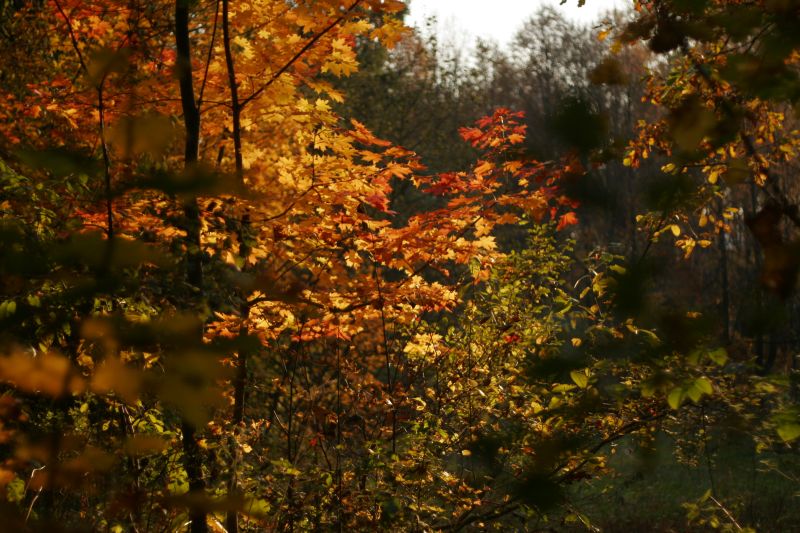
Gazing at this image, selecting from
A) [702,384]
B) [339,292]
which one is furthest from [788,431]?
[339,292]

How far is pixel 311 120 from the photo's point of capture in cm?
398

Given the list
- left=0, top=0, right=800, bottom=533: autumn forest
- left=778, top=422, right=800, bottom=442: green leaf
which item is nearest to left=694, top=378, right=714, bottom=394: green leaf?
left=0, top=0, right=800, bottom=533: autumn forest

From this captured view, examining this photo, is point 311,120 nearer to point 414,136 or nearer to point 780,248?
point 780,248

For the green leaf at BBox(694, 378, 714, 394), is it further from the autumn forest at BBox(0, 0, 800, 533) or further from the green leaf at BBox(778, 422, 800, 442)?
the green leaf at BBox(778, 422, 800, 442)

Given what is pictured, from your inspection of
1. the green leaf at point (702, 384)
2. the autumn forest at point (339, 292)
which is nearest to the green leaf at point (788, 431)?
the autumn forest at point (339, 292)

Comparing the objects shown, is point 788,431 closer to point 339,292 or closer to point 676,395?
point 676,395

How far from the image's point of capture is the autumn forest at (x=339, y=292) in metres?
0.89

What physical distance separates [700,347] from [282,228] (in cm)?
290

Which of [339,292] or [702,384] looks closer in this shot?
[702,384]

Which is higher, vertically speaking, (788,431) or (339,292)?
(339,292)

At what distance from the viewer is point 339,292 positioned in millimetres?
4844

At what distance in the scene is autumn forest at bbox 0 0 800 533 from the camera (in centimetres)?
89

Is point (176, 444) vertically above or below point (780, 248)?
below

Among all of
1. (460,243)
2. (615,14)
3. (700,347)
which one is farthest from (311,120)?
(615,14)
